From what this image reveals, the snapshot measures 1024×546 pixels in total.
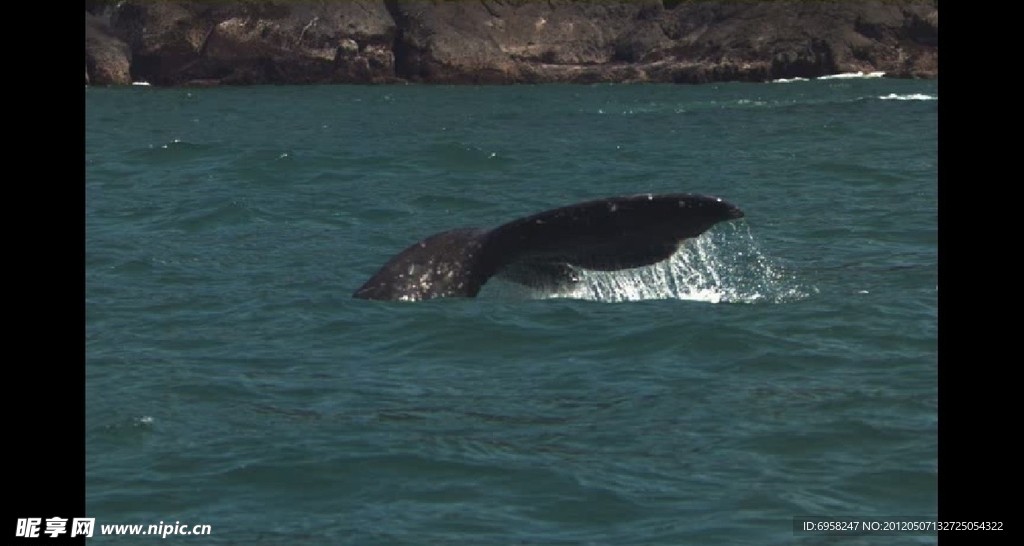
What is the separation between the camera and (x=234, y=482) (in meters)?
8.86

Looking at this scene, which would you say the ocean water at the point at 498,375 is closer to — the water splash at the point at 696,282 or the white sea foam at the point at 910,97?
the water splash at the point at 696,282

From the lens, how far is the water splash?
45.3ft

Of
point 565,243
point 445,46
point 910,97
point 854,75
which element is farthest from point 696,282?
point 854,75

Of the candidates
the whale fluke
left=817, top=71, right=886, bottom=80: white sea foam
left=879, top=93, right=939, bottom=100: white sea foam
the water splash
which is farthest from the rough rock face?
the whale fluke

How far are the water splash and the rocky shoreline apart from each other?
53478mm

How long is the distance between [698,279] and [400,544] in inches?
283

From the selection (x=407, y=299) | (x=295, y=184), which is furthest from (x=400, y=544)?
(x=295, y=184)

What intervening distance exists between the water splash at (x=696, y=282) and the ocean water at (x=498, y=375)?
0.03 meters

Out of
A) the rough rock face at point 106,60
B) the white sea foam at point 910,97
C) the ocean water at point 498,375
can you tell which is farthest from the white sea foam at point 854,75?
the ocean water at point 498,375

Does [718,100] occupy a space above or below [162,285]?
below

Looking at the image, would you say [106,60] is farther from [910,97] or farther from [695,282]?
[695,282]

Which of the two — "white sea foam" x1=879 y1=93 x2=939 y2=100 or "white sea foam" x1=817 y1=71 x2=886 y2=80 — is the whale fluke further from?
"white sea foam" x1=817 y1=71 x2=886 y2=80

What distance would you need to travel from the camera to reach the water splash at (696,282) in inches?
543
